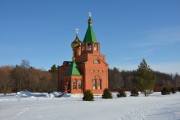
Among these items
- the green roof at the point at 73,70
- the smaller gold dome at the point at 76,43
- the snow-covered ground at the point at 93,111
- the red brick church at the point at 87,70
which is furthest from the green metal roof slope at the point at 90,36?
the snow-covered ground at the point at 93,111

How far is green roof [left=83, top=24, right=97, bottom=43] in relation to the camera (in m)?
43.1

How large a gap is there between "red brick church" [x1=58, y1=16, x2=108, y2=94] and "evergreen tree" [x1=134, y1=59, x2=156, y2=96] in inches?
399

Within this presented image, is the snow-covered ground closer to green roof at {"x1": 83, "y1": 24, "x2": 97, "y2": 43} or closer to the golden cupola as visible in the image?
green roof at {"x1": 83, "y1": 24, "x2": 97, "y2": 43}

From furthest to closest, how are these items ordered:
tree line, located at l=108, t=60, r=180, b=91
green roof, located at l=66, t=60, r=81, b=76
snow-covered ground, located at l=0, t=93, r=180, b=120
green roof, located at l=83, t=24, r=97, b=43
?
green roof, located at l=83, t=24, r=97, b=43
green roof, located at l=66, t=60, r=81, b=76
tree line, located at l=108, t=60, r=180, b=91
snow-covered ground, located at l=0, t=93, r=180, b=120

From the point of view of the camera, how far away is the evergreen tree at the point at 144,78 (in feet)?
109

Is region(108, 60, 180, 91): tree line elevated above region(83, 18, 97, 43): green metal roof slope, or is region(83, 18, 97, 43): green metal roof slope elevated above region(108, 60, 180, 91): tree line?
region(83, 18, 97, 43): green metal roof slope

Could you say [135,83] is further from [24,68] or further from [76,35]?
[24,68]

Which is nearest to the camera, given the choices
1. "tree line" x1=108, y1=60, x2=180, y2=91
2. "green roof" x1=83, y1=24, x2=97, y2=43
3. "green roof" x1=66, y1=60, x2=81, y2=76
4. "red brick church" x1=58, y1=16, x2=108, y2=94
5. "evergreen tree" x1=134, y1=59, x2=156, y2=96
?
"evergreen tree" x1=134, y1=59, x2=156, y2=96

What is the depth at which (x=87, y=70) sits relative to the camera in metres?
41.9

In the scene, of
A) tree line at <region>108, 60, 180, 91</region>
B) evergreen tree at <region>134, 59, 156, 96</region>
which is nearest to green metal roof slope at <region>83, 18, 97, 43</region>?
tree line at <region>108, 60, 180, 91</region>

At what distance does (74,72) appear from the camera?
41.3 m

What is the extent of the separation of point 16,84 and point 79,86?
3005 centimetres

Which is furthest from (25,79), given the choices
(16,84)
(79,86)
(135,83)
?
(135,83)

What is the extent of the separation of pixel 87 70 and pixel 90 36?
567cm
